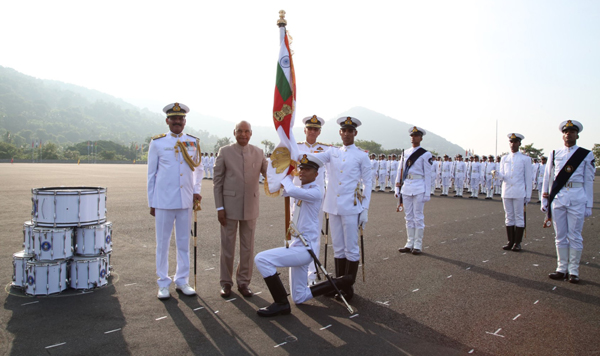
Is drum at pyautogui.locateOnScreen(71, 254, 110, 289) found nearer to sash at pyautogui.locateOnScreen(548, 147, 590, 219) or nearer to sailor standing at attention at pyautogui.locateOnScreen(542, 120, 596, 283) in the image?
sailor standing at attention at pyautogui.locateOnScreen(542, 120, 596, 283)

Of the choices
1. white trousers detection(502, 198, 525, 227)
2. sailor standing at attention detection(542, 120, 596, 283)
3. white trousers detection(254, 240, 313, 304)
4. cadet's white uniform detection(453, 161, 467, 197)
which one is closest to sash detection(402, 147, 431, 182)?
white trousers detection(502, 198, 525, 227)

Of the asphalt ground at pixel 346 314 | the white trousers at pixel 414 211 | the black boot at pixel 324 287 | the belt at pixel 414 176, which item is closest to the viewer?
the asphalt ground at pixel 346 314

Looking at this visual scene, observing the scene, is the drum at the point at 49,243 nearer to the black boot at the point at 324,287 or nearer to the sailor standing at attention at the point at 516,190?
the black boot at the point at 324,287

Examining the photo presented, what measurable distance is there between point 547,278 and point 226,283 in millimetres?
4811

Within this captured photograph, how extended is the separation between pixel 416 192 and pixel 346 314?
12.8 ft

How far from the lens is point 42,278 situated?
473 centimetres

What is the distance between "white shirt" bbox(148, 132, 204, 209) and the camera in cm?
505

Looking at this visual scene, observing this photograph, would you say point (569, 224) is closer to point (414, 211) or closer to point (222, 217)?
point (414, 211)

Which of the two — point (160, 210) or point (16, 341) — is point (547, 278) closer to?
point (160, 210)

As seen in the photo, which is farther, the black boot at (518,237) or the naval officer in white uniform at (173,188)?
the black boot at (518,237)

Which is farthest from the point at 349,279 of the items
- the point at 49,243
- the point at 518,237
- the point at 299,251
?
the point at 518,237

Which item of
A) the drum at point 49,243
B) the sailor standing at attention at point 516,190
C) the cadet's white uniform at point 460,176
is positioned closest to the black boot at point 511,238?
the sailor standing at attention at point 516,190

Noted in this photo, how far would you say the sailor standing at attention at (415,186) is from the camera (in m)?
7.62

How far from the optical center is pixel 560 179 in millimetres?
6215
